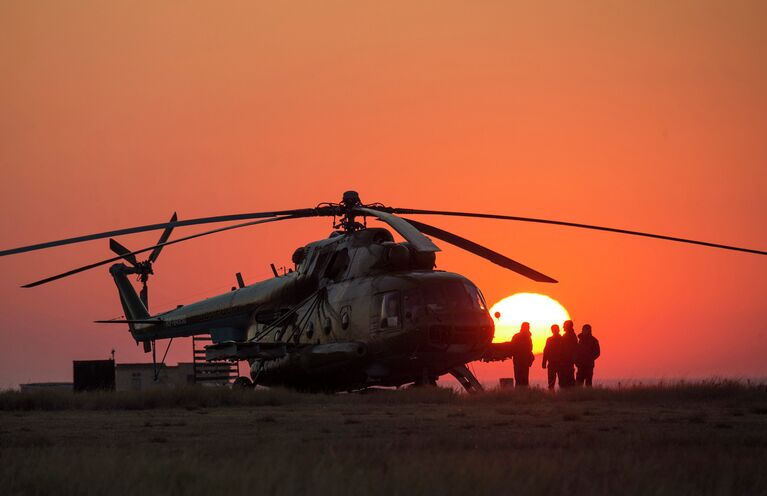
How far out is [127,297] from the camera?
4509cm

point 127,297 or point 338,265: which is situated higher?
point 127,297

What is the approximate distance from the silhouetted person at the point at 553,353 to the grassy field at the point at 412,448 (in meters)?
5.54

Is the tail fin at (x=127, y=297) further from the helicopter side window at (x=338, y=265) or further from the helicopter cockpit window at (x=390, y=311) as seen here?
the helicopter cockpit window at (x=390, y=311)

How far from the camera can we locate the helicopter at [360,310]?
26000 mm

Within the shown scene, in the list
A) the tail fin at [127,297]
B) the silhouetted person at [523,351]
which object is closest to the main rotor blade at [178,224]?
the silhouetted person at [523,351]

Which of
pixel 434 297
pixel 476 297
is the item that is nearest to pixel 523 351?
pixel 476 297

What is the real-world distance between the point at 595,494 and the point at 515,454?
234 cm

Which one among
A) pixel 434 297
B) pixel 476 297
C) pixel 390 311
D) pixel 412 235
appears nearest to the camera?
pixel 412 235

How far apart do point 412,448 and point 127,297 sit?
35.3 meters

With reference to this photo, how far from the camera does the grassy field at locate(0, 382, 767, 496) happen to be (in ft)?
27.3

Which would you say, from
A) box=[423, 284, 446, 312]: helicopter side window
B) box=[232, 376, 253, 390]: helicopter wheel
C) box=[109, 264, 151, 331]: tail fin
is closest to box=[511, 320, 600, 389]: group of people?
box=[423, 284, 446, 312]: helicopter side window

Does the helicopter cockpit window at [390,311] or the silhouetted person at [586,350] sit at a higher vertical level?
the helicopter cockpit window at [390,311]

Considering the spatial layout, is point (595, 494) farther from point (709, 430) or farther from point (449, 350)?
point (449, 350)

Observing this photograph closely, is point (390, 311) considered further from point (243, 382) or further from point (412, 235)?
point (243, 382)
